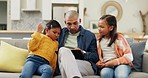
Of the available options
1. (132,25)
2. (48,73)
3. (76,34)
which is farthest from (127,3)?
(48,73)

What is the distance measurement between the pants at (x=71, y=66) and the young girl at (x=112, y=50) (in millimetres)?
158

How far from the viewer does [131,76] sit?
241 centimetres

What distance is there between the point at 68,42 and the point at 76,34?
12 centimetres

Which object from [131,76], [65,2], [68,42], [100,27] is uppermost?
[65,2]

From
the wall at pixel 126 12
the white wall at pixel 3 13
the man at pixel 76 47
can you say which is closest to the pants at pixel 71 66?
the man at pixel 76 47

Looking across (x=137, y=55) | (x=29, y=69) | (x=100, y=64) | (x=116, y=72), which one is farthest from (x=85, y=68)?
(x=137, y=55)

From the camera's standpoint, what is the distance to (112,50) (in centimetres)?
261

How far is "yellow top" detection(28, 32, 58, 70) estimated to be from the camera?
99.3 inches

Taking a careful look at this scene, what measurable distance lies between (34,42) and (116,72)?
0.84 metres

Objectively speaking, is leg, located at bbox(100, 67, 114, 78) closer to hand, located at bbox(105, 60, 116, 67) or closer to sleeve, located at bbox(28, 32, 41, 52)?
hand, located at bbox(105, 60, 116, 67)

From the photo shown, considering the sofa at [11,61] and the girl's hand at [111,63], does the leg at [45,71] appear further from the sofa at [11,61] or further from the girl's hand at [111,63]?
the girl's hand at [111,63]

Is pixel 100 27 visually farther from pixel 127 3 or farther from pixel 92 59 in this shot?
pixel 127 3

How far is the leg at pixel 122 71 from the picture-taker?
2289 millimetres

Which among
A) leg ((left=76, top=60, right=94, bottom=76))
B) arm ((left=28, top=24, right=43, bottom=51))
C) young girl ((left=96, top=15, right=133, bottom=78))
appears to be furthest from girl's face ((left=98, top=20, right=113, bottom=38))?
arm ((left=28, top=24, right=43, bottom=51))
